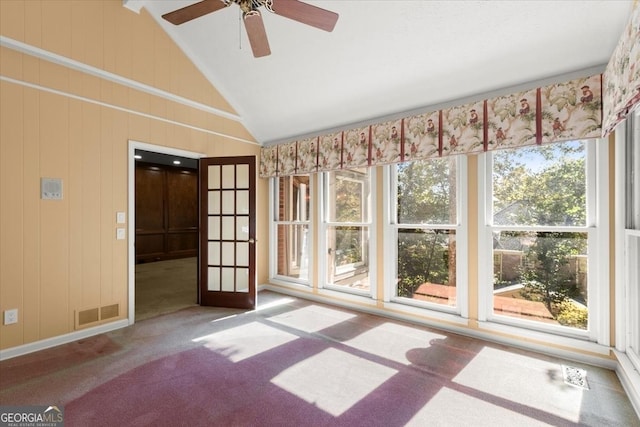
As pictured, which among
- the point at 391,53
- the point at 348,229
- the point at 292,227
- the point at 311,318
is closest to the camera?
the point at 391,53

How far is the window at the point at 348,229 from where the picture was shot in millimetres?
4117

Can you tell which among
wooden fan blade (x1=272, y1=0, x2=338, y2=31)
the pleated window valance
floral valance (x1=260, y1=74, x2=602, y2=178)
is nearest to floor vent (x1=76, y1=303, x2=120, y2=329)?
floral valance (x1=260, y1=74, x2=602, y2=178)

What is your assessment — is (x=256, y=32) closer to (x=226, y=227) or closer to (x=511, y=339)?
(x=226, y=227)

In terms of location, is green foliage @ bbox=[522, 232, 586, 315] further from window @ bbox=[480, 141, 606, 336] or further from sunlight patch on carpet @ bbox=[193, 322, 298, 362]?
sunlight patch on carpet @ bbox=[193, 322, 298, 362]

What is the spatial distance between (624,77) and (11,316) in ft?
16.6

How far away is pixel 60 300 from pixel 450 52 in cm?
450

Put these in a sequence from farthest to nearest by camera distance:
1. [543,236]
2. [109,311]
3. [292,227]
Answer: [292,227] < [109,311] < [543,236]

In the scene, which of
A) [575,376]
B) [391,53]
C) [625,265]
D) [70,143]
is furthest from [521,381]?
[70,143]

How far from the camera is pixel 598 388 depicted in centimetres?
224

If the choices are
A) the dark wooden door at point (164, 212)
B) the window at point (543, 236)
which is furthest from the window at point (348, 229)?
the dark wooden door at point (164, 212)

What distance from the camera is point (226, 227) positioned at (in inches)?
172

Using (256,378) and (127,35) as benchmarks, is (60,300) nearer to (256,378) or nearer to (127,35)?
(256,378)

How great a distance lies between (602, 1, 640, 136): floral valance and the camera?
167 centimetres

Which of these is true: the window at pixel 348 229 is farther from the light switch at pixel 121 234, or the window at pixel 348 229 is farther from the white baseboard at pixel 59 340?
the white baseboard at pixel 59 340
